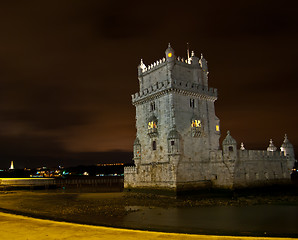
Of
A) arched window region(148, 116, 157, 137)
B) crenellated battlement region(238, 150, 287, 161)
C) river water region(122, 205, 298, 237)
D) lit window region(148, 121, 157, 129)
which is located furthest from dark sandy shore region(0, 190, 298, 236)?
lit window region(148, 121, 157, 129)

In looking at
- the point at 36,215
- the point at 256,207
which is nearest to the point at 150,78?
the point at 256,207

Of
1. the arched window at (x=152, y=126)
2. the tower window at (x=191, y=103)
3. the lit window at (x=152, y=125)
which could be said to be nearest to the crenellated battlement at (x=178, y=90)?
the tower window at (x=191, y=103)

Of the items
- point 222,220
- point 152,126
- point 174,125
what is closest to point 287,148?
point 174,125

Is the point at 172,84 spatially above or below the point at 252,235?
above

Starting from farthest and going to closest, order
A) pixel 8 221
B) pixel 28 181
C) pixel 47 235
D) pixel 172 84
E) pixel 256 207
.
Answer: pixel 28 181 → pixel 172 84 → pixel 256 207 → pixel 8 221 → pixel 47 235

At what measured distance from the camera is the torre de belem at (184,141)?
4031 centimetres

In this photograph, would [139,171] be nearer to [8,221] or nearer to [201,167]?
[201,167]

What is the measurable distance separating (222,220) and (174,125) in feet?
59.6

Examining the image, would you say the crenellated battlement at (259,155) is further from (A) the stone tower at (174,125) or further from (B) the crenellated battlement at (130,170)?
(B) the crenellated battlement at (130,170)

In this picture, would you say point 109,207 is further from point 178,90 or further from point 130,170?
point 178,90

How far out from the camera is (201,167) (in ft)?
139

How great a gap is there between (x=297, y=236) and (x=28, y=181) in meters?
61.2

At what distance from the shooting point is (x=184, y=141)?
40844 mm

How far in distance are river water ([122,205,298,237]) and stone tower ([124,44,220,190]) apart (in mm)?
10515
